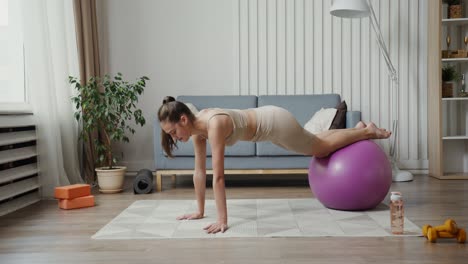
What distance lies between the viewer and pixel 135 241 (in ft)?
8.42

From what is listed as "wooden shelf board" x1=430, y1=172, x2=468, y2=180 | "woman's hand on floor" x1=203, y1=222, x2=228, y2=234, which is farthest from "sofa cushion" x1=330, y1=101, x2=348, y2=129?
"woman's hand on floor" x1=203, y1=222, x2=228, y2=234

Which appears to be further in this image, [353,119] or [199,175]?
[353,119]

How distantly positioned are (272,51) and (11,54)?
243 cm

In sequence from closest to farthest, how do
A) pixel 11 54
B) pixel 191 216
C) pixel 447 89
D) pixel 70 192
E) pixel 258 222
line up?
pixel 258 222 → pixel 191 216 → pixel 70 192 → pixel 11 54 → pixel 447 89

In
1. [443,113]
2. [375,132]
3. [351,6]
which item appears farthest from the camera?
[443,113]

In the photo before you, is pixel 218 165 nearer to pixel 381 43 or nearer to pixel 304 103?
pixel 304 103

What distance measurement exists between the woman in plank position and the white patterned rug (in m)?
0.14

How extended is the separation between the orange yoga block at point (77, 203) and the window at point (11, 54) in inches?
32.7

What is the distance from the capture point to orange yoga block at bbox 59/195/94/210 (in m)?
3.48

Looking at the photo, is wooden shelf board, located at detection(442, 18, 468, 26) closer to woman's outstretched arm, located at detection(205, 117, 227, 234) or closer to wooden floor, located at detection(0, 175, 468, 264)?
wooden floor, located at detection(0, 175, 468, 264)

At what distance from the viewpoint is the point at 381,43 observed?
4832 mm

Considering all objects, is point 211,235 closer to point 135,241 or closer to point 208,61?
point 135,241

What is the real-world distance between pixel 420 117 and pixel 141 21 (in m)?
2.94

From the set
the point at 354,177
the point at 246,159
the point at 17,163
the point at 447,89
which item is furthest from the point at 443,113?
the point at 17,163
